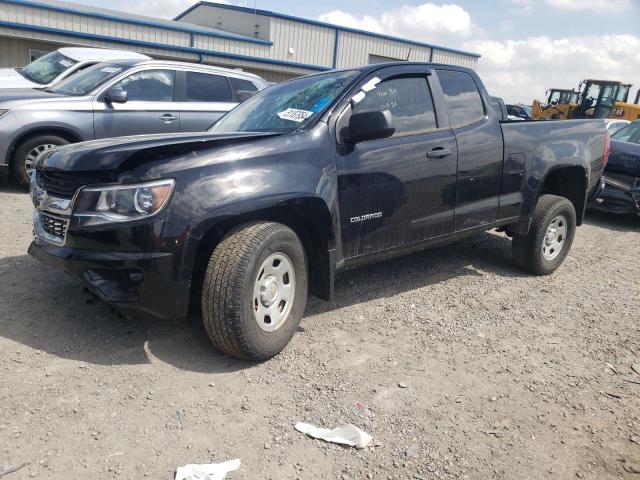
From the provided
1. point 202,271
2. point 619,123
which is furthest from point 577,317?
point 619,123

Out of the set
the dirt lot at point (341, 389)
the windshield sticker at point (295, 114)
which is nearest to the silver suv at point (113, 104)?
the dirt lot at point (341, 389)

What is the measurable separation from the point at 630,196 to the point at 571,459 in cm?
662

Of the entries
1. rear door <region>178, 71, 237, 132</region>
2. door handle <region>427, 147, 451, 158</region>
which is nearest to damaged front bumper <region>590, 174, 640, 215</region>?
door handle <region>427, 147, 451, 158</region>

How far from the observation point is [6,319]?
3.58 metres

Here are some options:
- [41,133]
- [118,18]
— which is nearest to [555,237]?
[41,133]

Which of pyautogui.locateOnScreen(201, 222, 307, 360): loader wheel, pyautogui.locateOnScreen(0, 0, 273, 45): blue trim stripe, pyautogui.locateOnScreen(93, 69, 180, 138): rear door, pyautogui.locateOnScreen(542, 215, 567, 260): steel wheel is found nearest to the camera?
pyautogui.locateOnScreen(201, 222, 307, 360): loader wheel

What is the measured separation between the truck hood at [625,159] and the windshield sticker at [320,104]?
20.9ft

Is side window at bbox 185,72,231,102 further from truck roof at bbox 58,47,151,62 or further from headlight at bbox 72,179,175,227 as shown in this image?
headlight at bbox 72,179,175,227

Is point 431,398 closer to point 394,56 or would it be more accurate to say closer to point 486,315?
point 486,315

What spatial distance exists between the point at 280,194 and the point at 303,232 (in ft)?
1.52

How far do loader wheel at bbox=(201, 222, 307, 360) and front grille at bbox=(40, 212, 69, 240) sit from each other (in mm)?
882

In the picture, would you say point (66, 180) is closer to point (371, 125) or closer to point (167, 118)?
point (371, 125)

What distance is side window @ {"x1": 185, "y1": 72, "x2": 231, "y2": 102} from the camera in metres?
8.01

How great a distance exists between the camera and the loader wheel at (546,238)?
5.24 m
